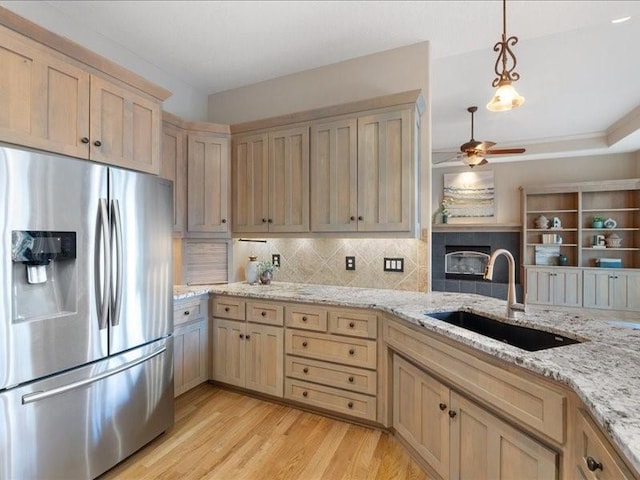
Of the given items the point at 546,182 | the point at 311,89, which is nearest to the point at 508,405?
the point at 311,89

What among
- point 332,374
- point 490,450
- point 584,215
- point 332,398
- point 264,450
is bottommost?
point 264,450

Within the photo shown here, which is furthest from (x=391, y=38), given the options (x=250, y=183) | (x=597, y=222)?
(x=597, y=222)

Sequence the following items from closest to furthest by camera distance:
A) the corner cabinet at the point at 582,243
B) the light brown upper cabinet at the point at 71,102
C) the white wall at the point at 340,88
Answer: the light brown upper cabinet at the point at 71,102
the white wall at the point at 340,88
the corner cabinet at the point at 582,243

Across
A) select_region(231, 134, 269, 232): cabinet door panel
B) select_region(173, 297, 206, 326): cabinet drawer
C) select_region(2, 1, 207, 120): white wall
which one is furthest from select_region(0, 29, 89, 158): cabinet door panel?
select_region(231, 134, 269, 232): cabinet door panel

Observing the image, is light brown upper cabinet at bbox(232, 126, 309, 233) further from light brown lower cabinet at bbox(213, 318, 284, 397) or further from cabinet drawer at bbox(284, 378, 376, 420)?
cabinet drawer at bbox(284, 378, 376, 420)

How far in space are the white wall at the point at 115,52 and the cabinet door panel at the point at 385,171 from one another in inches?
79.1

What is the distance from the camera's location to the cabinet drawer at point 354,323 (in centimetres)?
224

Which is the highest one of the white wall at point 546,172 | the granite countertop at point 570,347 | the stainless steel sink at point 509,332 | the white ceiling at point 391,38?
the white ceiling at point 391,38

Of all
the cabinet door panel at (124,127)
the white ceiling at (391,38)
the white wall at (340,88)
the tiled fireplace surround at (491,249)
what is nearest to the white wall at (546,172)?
the tiled fireplace surround at (491,249)

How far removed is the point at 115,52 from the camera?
8.84 feet

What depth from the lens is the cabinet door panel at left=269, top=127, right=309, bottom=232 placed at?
111 inches

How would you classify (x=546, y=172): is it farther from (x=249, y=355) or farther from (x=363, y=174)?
(x=249, y=355)

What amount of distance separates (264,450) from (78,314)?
1.39 meters

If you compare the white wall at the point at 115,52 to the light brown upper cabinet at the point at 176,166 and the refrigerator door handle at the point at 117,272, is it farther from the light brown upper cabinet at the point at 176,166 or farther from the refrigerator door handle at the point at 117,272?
the refrigerator door handle at the point at 117,272
